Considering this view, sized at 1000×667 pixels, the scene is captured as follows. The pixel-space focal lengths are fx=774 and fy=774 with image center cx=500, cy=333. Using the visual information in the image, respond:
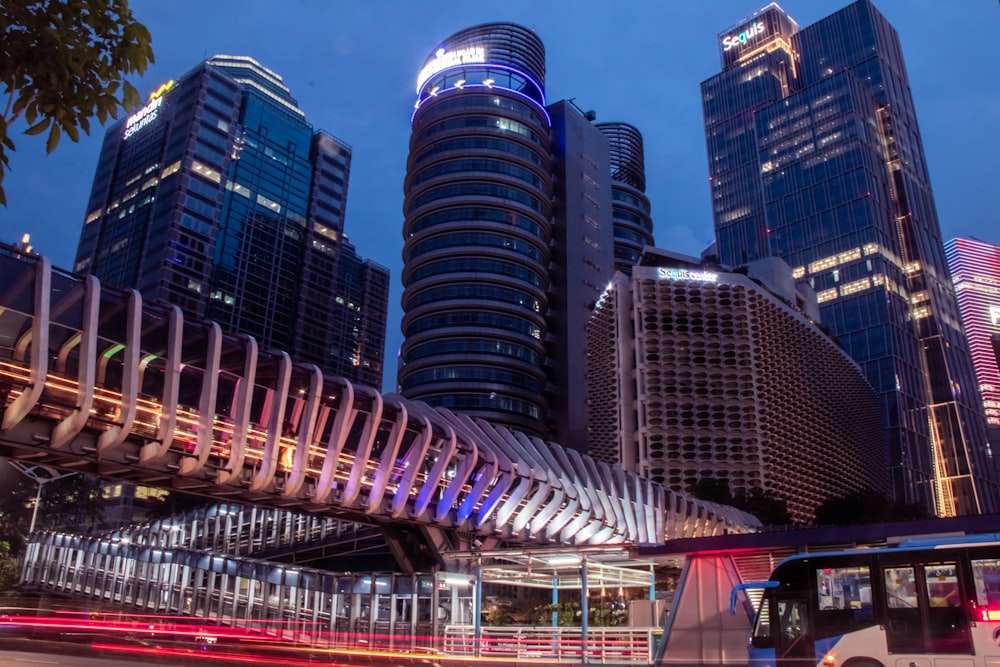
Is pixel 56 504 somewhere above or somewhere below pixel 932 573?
above

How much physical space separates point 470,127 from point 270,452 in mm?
98966

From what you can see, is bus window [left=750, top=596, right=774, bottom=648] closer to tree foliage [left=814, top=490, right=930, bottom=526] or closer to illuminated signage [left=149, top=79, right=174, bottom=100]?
tree foliage [left=814, top=490, right=930, bottom=526]

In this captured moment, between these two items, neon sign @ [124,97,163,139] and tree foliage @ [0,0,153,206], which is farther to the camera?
neon sign @ [124,97,163,139]

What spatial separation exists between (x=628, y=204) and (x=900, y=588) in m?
151

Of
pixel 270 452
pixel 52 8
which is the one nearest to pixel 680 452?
pixel 270 452

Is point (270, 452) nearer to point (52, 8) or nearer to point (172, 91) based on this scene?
point (52, 8)

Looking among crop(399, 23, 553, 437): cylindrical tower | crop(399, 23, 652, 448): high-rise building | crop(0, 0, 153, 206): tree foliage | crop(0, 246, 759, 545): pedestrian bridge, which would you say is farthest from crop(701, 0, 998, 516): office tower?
crop(0, 0, 153, 206): tree foliage

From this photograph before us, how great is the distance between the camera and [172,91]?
147 metres

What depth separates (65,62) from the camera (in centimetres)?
569

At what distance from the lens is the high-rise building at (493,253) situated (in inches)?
4461

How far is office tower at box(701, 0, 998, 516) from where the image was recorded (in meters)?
168

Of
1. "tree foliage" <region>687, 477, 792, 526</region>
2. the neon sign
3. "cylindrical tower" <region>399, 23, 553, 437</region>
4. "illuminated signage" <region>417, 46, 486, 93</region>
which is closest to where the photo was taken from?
"tree foliage" <region>687, 477, 792, 526</region>

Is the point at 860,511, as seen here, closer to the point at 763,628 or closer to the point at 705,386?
the point at 705,386

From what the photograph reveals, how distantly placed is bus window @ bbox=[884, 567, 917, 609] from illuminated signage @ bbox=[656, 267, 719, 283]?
348 ft
